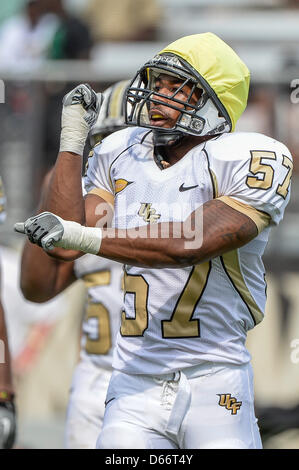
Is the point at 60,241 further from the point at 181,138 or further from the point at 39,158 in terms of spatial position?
the point at 39,158

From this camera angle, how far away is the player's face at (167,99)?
3.42 m

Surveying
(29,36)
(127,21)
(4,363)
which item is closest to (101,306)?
(4,363)

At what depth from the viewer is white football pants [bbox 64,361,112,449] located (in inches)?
170

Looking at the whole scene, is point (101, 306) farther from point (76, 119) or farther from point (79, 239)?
point (79, 239)

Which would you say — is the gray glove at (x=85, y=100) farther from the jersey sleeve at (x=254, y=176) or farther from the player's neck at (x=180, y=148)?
the jersey sleeve at (x=254, y=176)

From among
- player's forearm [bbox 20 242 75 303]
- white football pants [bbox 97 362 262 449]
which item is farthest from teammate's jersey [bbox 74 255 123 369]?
white football pants [bbox 97 362 262 449]

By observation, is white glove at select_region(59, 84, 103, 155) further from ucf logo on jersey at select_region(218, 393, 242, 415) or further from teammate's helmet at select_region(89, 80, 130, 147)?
teammate's helmet at select_region(89, 80, 130, 147)

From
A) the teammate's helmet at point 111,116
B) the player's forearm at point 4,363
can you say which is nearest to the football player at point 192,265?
the player's forearm at point 4,363

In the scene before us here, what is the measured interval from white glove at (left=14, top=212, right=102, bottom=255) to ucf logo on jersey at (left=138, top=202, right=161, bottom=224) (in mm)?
307

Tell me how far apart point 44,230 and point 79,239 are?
12 centimetres

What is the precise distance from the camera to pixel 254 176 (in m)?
3.26

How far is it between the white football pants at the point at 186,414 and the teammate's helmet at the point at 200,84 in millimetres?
849
